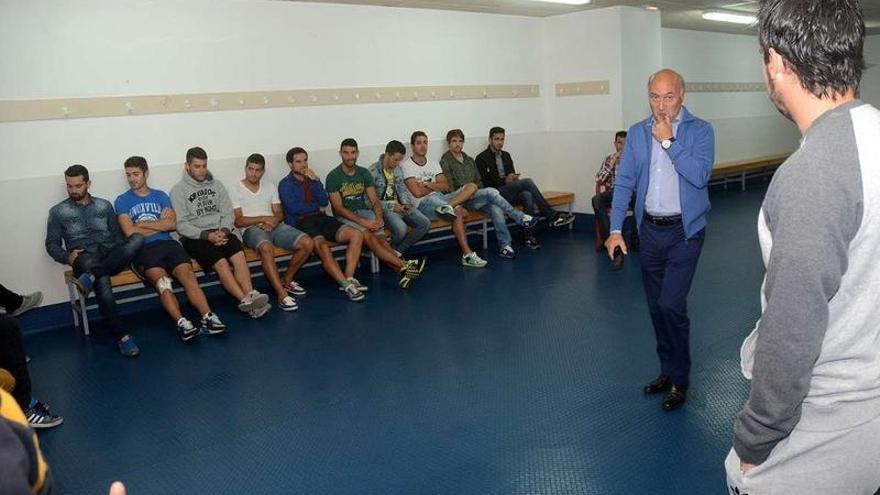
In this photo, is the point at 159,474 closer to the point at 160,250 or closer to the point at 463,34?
the point at 160,250

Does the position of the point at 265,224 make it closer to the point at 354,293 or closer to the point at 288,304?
the point at 288,304

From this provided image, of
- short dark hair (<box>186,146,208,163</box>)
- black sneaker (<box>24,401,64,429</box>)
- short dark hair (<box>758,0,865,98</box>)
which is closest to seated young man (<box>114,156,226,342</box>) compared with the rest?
short dark hair (<box>186,146,208,163</box>)

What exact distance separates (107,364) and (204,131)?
2.32 metres

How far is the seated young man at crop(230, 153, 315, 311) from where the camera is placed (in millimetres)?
5637

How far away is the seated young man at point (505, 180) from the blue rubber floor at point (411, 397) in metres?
2.02

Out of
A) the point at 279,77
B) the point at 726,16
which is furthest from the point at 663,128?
the point at 726,16

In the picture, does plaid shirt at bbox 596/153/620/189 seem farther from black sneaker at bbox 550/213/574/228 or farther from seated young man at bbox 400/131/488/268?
seated young man at bbox 400/131/488/268

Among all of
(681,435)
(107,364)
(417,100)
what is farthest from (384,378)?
(417,100)

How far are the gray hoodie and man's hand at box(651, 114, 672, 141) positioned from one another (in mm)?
3612

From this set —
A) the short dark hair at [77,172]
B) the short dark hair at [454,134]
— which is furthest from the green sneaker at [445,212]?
the short dark hair at [77,172]

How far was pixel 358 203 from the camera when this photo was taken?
20.8ft

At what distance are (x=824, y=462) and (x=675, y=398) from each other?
2.21 m

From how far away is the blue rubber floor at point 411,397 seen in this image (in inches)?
109

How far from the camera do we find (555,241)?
770cm
